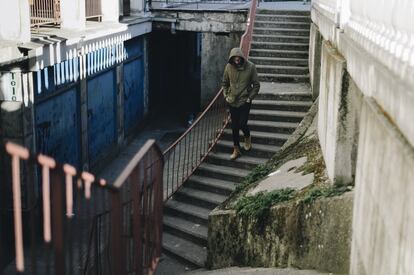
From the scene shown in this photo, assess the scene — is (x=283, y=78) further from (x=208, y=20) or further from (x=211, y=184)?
(x=208, y=20)

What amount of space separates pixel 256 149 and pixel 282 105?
1.25 metres

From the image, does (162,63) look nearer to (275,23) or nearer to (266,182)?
(275,23)

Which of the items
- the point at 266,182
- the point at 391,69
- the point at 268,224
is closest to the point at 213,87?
the point at 266,182

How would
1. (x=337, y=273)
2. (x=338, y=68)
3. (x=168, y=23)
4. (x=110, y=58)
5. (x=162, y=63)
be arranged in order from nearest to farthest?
(x=337, y=273) < (x=338, y=68) < (x=110, y=58) < (x=168, y=23) < (x=162, y=63)

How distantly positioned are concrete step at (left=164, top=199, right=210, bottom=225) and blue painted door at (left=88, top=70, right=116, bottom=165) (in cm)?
356

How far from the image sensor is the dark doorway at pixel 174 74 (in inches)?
798

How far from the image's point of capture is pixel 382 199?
3.89 meters

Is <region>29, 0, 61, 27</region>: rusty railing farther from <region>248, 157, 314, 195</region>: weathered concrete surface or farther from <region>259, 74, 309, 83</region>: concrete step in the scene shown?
<region>248, 157, 314, 195</region>: weathered concrete surface

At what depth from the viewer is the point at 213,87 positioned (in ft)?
62.2

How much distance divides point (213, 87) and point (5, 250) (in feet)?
35.9

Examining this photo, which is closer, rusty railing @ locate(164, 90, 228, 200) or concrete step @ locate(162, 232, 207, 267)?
concrete step @ locate(162, 232, 207, 267)

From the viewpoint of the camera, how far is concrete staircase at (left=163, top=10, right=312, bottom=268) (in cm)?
984

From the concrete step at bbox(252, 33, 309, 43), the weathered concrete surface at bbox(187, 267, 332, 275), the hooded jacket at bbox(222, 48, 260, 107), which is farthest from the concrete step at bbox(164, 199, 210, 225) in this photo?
the concrete step at bbox(252, 33, 309, 43)

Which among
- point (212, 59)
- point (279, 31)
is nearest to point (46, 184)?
point (279, 31)
